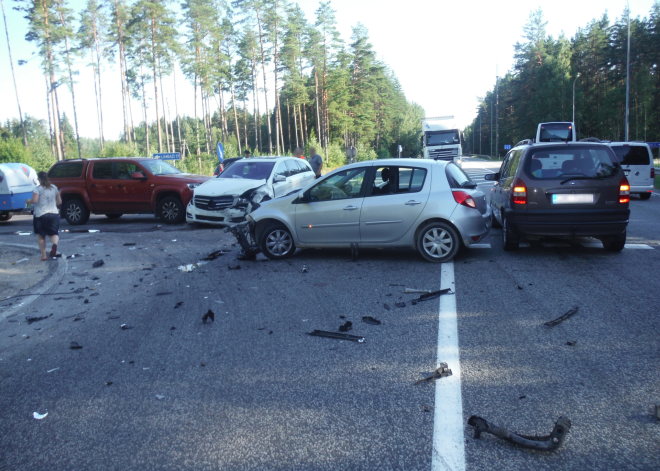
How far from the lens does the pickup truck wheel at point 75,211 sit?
16538 millimetres

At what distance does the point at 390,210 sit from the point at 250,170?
7.48 meters

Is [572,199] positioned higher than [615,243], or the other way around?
[572,199]

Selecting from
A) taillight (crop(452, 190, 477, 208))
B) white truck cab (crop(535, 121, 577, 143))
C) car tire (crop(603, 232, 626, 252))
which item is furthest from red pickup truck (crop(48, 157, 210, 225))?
white truck cab (crop(535, 121, 577, 143))

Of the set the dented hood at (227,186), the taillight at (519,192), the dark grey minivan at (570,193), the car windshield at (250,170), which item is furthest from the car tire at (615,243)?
the car windshield at (250,170)

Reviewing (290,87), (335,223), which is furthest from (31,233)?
(290,87)

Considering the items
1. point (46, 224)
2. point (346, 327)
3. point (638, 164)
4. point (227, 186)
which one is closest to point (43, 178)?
point (46, 224)

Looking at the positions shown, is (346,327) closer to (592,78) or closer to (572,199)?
(572,199)

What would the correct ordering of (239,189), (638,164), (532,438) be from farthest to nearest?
(638,164)
(239,189)
(532,438)

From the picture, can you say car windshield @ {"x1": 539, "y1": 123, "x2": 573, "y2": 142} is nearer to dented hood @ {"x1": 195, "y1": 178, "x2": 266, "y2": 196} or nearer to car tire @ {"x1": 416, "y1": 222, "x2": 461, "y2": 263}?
dented hood @ {"x1": 195, "y1": 178, "x2": 266, "y2": 196}

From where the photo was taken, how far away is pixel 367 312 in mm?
5996

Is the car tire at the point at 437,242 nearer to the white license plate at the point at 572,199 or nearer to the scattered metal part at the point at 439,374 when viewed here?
the white license plate at the point at 572,199

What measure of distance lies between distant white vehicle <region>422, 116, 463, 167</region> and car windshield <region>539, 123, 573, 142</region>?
15.6 feet

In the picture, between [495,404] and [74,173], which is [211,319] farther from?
[74,173]

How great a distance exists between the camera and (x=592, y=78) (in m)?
77.1
